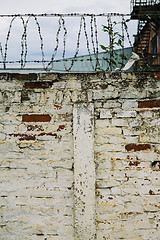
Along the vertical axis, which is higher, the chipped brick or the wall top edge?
the wall top edge

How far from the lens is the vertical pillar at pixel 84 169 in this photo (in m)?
2.56

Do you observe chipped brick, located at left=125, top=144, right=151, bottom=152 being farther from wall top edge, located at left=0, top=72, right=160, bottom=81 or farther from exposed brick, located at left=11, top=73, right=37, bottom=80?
exposed brick, located at left=11, top=73, right=37, bottom=80

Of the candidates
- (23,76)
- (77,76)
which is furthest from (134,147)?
(23,76)

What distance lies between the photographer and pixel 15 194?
262cm

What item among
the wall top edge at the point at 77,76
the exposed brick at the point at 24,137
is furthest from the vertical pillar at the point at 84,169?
the exposed brick at the point at 24,137

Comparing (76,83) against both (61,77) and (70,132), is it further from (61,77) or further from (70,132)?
(70,132)

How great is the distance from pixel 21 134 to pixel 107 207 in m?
1.12

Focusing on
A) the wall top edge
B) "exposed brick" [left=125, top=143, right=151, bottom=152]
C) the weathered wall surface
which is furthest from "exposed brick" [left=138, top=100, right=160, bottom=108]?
"exposed brick" [left=125, top=143, right=151, bottom=152]

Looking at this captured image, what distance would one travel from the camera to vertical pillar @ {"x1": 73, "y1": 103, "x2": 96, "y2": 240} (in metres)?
2.56

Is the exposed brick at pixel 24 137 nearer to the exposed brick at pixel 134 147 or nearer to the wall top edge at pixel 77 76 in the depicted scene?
the wall top edge at pixel 77 76

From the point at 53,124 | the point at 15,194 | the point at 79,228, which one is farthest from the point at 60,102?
the point at 79,228

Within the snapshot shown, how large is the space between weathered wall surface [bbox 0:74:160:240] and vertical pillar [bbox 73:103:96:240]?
0.05 feet

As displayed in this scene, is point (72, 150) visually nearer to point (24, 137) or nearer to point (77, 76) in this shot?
point (24, 137)

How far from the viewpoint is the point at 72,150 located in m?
2.59
